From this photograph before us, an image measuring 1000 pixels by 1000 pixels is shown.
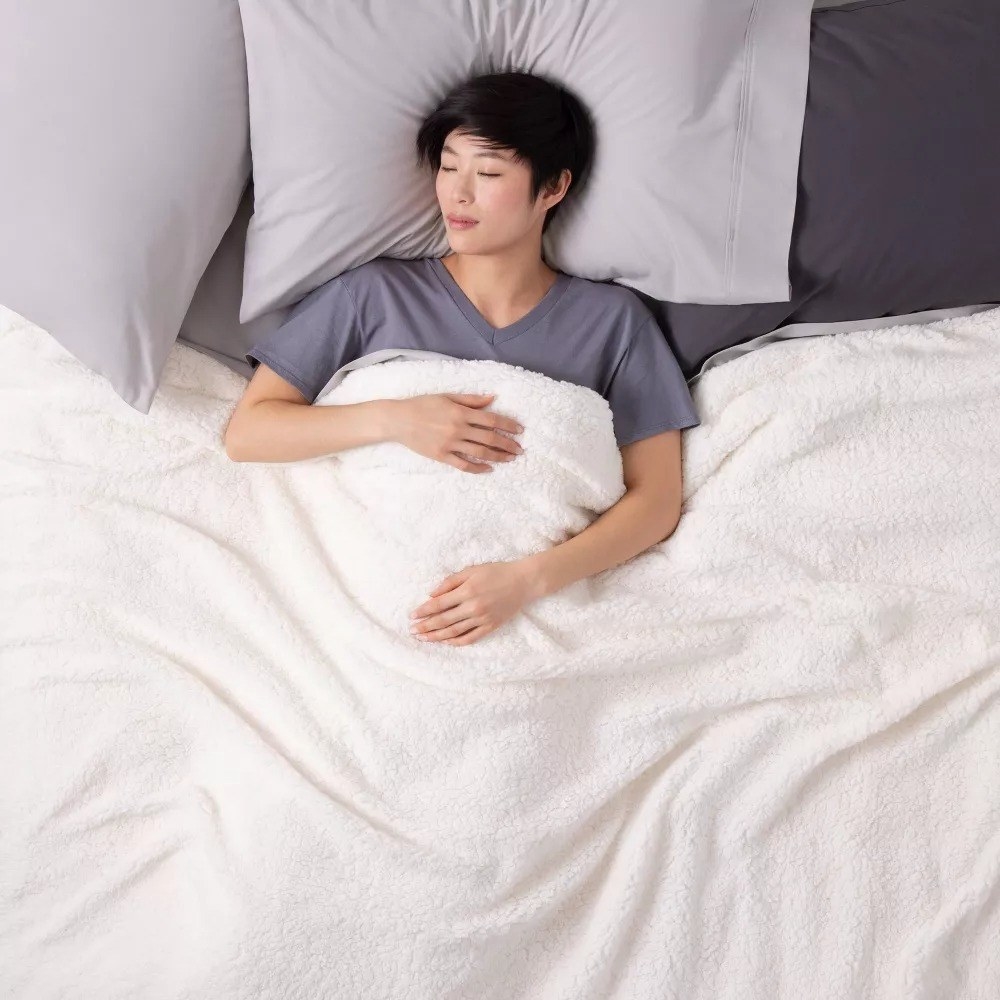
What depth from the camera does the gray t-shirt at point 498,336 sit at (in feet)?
4.76

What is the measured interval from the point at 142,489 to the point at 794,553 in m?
0.84

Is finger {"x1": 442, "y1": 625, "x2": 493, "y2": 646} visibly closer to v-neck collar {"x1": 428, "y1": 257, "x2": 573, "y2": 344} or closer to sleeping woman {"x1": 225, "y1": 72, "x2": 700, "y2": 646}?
sleeping woman {"x1": 225, "y1": 72, "x2": 700, "y2": 646}

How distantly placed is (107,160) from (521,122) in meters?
0.51

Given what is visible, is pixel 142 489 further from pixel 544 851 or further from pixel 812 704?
pixel 812 704

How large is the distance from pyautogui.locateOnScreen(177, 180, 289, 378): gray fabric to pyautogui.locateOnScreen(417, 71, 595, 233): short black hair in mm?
286

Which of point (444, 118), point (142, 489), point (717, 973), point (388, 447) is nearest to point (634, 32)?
point (444, 118)

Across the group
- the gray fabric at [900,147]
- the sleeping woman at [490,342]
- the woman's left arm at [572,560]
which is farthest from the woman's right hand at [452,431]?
the gray fabric at [900,147]

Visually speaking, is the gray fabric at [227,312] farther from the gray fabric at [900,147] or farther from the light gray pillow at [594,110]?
the gray fabric at [900,147]

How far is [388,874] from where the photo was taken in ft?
3.84

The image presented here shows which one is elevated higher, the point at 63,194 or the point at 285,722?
the point at 63,194

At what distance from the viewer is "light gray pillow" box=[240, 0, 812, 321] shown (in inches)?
54.1

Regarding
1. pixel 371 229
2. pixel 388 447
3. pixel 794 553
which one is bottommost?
pixel 794 553

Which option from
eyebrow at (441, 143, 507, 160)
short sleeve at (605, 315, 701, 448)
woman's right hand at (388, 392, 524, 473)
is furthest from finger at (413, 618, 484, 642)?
eyebrow at (441, 143, 507, 160)

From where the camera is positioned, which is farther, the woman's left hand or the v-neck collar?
the v-neck collar
